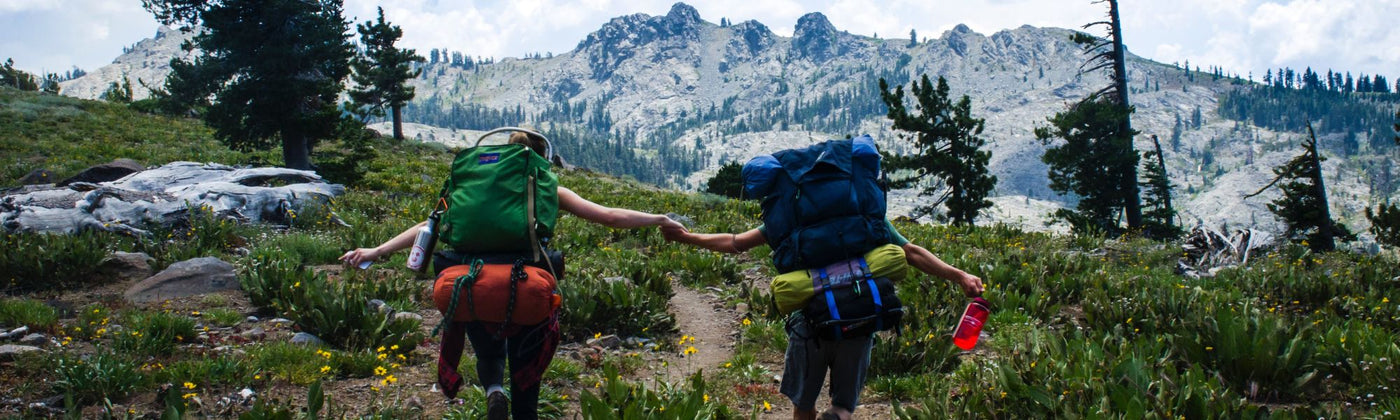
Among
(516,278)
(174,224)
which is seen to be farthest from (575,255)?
(516,278)

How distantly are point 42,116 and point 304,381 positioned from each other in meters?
30.4

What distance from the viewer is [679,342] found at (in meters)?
6.34

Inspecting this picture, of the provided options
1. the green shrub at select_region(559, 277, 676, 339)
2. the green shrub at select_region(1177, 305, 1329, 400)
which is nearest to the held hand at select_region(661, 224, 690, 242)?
the green shrub at select_region(559, 277, 676, 339)

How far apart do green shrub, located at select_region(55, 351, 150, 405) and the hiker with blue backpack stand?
4.08 metres

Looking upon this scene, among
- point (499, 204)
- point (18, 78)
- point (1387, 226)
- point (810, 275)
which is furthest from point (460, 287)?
point (18, 78)

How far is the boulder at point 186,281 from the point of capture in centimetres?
689

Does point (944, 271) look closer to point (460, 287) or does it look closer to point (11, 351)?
point (460, 287)

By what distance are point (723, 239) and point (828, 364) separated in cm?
89

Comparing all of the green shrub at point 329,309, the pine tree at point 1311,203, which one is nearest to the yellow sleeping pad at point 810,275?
the green shrub at point 329,309

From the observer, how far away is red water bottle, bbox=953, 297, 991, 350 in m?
3.62

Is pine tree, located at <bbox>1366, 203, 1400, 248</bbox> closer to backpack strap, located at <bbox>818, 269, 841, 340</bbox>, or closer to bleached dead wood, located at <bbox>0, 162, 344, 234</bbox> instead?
backpack strap, located at <bbox>818, 269, 841, 340</bbox>

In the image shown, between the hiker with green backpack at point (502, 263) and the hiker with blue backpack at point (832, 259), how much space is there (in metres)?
0.67

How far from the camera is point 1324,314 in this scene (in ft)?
21.9

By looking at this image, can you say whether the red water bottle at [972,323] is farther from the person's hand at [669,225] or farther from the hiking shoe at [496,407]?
the hiking shoe at [496,407]
